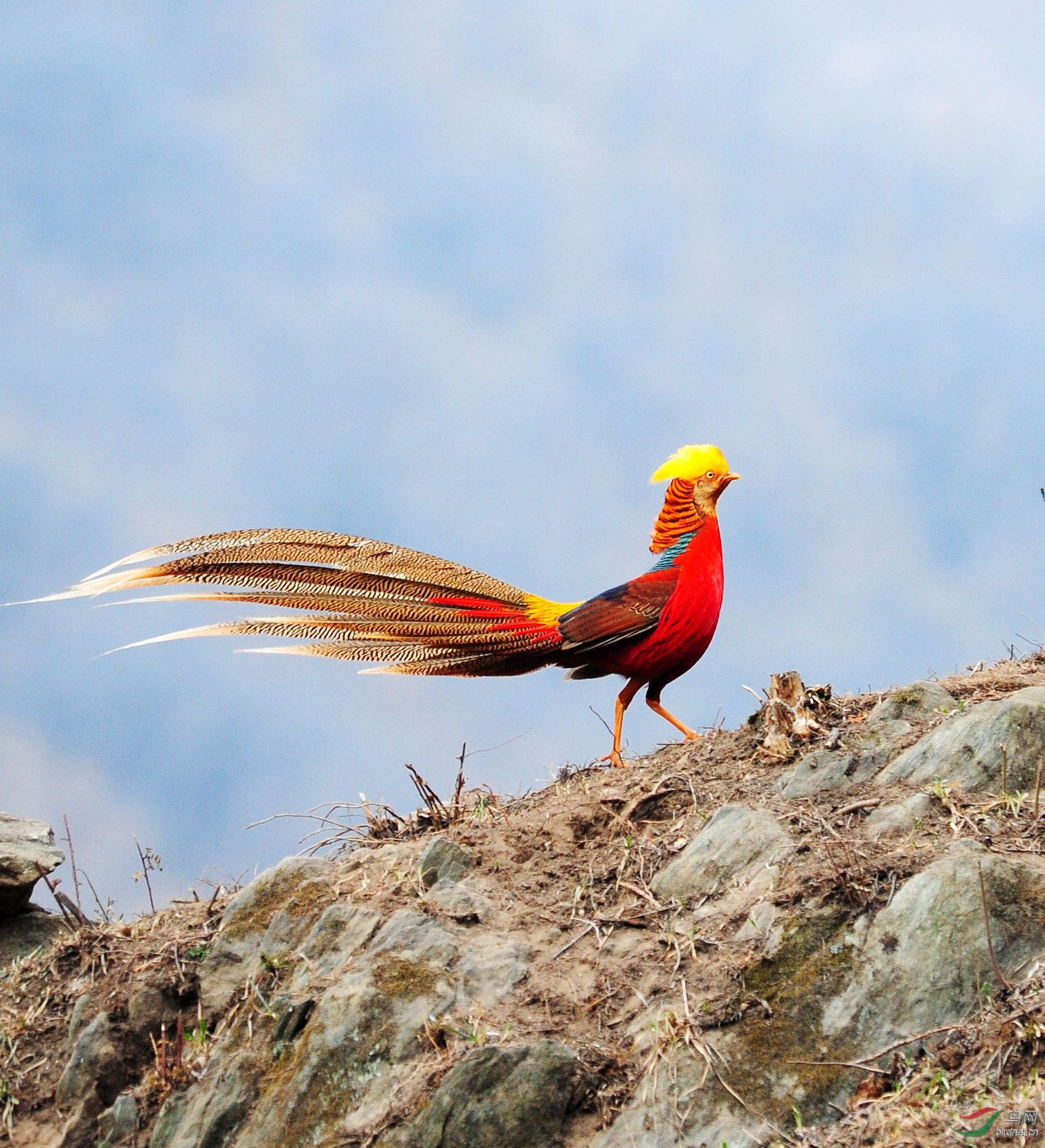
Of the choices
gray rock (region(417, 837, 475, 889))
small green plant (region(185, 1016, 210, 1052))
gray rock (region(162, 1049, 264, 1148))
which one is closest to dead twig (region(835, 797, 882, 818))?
gray rock (region(417, 837, 475, 889))

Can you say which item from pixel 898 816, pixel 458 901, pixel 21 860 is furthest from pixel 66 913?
pixel 898 816

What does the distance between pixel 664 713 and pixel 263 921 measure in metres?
3.43

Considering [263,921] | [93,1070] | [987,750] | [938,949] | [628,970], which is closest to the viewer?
[938,949]

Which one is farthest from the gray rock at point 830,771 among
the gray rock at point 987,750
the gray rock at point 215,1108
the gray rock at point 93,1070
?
the gray rock at point 93,1070

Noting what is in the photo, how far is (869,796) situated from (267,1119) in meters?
3.48

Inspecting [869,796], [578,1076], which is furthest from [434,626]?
[578,1076]

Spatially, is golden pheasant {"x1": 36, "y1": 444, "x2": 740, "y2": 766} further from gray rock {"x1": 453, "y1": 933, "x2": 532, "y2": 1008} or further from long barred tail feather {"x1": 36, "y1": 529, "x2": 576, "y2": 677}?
gray rock {"x1": 453, "y1": 933, "x2": 532, "y2": 1008}

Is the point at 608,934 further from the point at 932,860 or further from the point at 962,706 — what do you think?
the point at 962,706

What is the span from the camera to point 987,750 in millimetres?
6523

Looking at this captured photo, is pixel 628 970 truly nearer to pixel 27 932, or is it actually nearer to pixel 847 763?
pixel 847 763

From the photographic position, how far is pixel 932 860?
224 inches

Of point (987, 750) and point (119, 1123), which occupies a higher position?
point (119, 1123)

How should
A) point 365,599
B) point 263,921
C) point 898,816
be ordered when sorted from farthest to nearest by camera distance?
point 365,599 → point 263,921 → point 898,816

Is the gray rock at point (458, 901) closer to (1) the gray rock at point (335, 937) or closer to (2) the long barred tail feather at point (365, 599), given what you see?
(1) the gray rock at point (335, 937)
